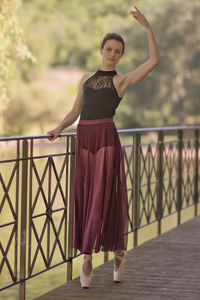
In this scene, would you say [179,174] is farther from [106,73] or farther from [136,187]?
[106,73]

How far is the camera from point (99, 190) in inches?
152

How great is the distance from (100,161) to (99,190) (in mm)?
168

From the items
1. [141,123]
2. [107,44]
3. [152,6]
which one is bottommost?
[141,123]

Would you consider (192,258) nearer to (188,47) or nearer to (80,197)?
(80,197)

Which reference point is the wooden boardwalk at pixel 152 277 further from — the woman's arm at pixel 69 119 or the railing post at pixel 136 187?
the woman's arm at pixel 69 119

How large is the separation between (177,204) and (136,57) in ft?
86.5

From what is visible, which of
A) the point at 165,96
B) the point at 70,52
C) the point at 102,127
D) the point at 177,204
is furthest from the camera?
the point at 70,52

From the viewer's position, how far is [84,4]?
4419cm

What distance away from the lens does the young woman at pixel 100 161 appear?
3.83 metres

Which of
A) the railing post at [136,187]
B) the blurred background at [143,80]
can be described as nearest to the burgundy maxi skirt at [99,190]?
the railing post at [136,187]

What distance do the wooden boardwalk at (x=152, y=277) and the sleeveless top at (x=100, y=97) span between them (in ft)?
3.36

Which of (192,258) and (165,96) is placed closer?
(192,258)

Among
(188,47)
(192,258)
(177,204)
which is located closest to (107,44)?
(192,258)

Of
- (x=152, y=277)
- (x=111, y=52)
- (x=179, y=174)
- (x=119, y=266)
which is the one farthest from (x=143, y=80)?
(x=111, y=52)
